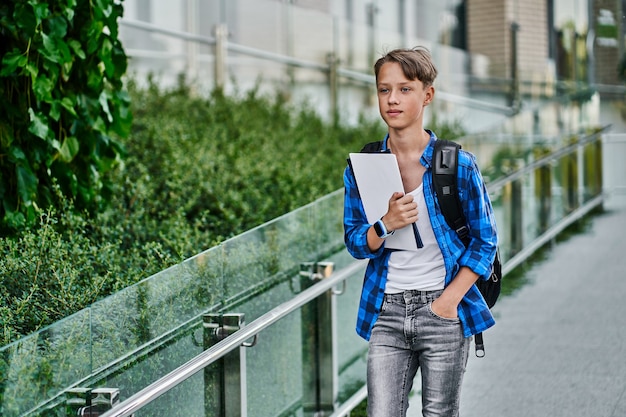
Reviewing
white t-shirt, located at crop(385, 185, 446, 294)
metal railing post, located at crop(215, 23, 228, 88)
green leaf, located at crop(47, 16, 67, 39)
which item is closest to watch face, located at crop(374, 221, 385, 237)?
white t-shirt, located at crop(385, 185, 446, 294)

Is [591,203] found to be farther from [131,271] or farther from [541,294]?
[131,271]

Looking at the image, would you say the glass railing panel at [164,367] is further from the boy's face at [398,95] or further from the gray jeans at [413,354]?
the boy's face at [398,95]

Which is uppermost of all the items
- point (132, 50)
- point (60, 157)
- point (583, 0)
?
point (583, 0)

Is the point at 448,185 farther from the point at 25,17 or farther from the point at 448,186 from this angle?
the point at 25,17

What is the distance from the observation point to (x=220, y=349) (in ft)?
12.3

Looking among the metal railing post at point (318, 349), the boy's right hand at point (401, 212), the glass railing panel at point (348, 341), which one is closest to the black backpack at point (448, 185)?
the boy's right hand at point (401, 212)

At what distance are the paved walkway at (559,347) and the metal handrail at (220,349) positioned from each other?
1.17 metres

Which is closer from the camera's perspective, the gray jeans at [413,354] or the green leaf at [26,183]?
the gray jeans at [413,354]

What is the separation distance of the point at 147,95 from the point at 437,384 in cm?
703

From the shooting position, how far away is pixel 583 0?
60.5ft

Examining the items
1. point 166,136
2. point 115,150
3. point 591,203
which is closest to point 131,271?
point 115,150

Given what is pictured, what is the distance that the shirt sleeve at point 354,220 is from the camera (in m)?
3.42

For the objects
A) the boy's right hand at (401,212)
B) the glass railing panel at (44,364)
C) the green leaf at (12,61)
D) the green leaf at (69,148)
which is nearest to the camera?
the glass railing panel at (44,364)

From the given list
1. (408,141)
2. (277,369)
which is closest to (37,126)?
(277,369)
